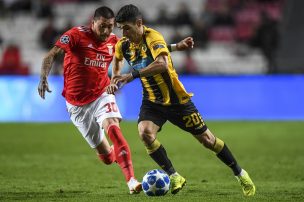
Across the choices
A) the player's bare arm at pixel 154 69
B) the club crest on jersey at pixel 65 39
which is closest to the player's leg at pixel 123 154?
the player's bare arm at pixel 154 69

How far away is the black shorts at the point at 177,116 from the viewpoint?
8.16 m

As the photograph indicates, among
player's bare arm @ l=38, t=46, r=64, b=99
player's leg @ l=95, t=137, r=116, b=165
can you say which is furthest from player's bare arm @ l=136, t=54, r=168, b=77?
player's leg @ l=95, t=137, r=116, b=165

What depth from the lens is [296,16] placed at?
72.6 ft

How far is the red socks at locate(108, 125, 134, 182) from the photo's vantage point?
7898mm

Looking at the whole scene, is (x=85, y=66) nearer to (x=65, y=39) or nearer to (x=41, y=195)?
(x=65, y=39)

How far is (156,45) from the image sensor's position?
25.7ft

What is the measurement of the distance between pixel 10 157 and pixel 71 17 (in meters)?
11.4

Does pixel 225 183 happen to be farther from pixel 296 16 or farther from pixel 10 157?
pixel 296 16

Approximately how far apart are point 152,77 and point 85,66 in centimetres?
113

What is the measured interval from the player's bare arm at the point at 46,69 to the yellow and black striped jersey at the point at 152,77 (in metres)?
0.72

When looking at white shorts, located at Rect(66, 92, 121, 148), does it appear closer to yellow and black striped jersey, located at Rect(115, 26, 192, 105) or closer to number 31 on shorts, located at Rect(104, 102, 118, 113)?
number 31 on shorts, located at Rect(104, 102, 118, 113)

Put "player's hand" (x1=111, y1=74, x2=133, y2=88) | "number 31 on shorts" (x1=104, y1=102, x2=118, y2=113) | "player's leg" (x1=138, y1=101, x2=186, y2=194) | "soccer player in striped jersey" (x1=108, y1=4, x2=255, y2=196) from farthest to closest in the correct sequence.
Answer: "number 31 on shorts" (x1=104, y1=102, x2=118, y2=113) → "player's leg" (x1=138, y1=101, x2=186, y2=194) → "soccer player in striped jersey" (x1=108, y1=4, x2=255, y2=196) → "player's hand" (x1=111, y1=74, x2=133, y2=88)

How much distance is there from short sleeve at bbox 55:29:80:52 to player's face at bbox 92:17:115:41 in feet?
0.81

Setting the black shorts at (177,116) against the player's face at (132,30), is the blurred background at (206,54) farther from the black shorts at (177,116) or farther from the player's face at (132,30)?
the player's face at (132,30)
